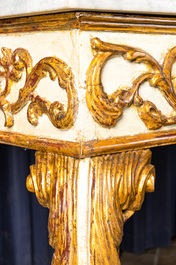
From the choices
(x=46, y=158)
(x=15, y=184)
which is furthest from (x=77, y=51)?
(x=15, y=184)

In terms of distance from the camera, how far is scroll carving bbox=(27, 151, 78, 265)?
1.78 feet

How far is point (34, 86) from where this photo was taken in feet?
1.89

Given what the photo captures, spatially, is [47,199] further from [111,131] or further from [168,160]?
[168,160]

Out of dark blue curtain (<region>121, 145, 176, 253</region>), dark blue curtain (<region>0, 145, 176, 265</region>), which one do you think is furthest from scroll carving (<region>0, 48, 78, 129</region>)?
dark blue curtain (<region>121, 145, 176, 253</region>)

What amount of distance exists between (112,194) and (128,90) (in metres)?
0.14

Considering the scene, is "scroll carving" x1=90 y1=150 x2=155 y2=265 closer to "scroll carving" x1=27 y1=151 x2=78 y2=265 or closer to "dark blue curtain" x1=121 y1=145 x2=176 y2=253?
"scroll carving" x1=27 y1=151 x2=78 y2=265

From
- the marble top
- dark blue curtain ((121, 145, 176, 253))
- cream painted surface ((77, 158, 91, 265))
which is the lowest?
dark blue curtain ((121, 145, 176, 253))

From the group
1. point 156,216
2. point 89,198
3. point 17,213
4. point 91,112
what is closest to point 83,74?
point 91,112

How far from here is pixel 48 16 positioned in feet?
1.72

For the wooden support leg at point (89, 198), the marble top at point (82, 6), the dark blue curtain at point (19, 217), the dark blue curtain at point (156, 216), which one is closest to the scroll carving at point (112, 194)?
the wooden support leg at point (89, 198)

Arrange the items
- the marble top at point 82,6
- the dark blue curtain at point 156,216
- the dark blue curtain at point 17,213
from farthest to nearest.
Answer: the dark blue curtain at point 156,216
the dark blue curtain at point 17,213
the marble top at point 82,6

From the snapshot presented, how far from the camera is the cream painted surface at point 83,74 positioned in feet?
1.66

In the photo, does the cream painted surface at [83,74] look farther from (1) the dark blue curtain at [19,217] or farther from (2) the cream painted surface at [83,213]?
(1) the dark blue curtain at [19,217]

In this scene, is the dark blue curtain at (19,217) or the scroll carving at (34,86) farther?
the dark blue curtain at (19,217)
